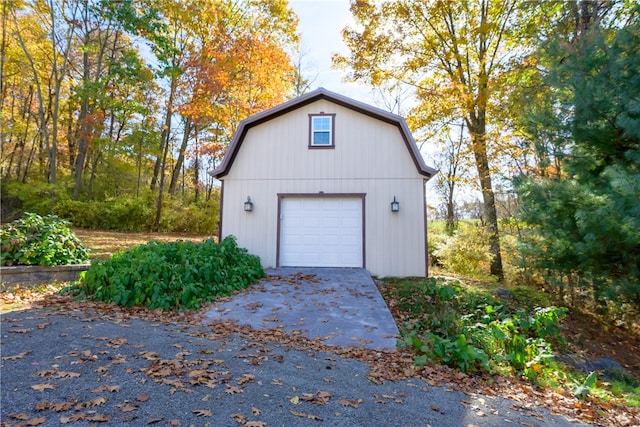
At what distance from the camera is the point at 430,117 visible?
1086 cm

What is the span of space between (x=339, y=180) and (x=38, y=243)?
20.9ft

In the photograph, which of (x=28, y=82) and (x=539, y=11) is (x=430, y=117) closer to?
(x=539, y=11)

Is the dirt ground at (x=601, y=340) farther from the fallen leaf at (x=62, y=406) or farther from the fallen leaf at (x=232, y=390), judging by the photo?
the fallen leaf at (x=62, y=406)

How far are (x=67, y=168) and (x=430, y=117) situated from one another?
19408mm

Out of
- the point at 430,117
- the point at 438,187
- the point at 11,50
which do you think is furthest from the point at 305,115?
the point at 11,50

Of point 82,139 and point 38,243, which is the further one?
point 82,139

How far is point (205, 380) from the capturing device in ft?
9.21

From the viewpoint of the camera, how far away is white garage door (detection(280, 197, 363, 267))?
8.43 m

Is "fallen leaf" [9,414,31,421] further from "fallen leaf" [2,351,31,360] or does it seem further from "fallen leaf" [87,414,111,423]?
"fallen leaf" [2,351,31,360]

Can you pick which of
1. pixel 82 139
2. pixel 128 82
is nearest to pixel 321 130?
pixel 128 82

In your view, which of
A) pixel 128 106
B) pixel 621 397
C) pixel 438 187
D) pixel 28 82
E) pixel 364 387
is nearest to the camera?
pixel 364 387

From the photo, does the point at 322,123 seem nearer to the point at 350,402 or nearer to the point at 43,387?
the point at 350,402

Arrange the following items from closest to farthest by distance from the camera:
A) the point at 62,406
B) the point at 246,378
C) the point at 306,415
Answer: the point at 62,406 < the point at 306,415 < the point at 246,378

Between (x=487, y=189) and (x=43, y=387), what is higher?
(x=487, y=189)
